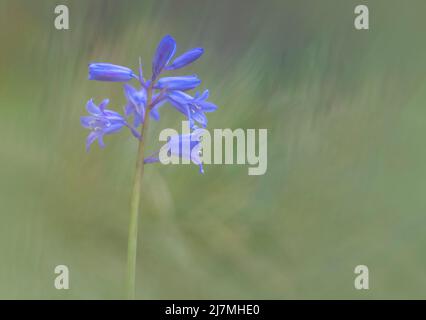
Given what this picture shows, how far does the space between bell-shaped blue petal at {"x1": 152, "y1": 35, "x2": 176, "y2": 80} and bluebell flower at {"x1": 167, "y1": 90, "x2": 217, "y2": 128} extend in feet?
0.12

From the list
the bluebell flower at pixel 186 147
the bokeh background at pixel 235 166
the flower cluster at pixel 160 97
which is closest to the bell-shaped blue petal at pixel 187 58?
the flower cluster at pixel 160 97

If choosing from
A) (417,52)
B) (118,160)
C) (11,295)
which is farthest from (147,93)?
(417,52)

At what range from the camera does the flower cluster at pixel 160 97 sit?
85 cm

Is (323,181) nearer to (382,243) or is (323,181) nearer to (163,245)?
(382,243)

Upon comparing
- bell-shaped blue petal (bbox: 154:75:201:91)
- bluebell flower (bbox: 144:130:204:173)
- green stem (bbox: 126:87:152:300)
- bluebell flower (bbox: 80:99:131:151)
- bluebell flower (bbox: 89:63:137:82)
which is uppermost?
bluebell flower (bbox: 89:63:137:82)

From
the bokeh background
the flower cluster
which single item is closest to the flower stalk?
the flower cluster

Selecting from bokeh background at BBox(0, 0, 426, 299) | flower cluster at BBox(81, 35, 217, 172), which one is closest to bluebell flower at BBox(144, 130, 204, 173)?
flower cluster at BBox(81, 35, 217, 172)

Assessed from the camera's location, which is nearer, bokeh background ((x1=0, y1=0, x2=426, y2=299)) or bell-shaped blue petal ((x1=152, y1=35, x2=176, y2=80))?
bell-shaped blue petal ((x1=152, y1=35, x2=176, y2=80))

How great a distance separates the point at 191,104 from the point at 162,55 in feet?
0.27

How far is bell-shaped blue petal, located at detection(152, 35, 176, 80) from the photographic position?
84 centimetres

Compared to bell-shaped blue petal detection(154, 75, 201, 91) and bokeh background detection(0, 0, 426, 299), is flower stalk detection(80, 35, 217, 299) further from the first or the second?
bokeh background detection(0, 0, 426, 299)

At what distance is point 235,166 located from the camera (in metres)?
1.20

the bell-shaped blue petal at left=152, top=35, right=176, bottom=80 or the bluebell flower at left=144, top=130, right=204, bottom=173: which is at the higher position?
the bell-shaped blue petal at left=152, top=35, right=176, bottom=80

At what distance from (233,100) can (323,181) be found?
243 mm
